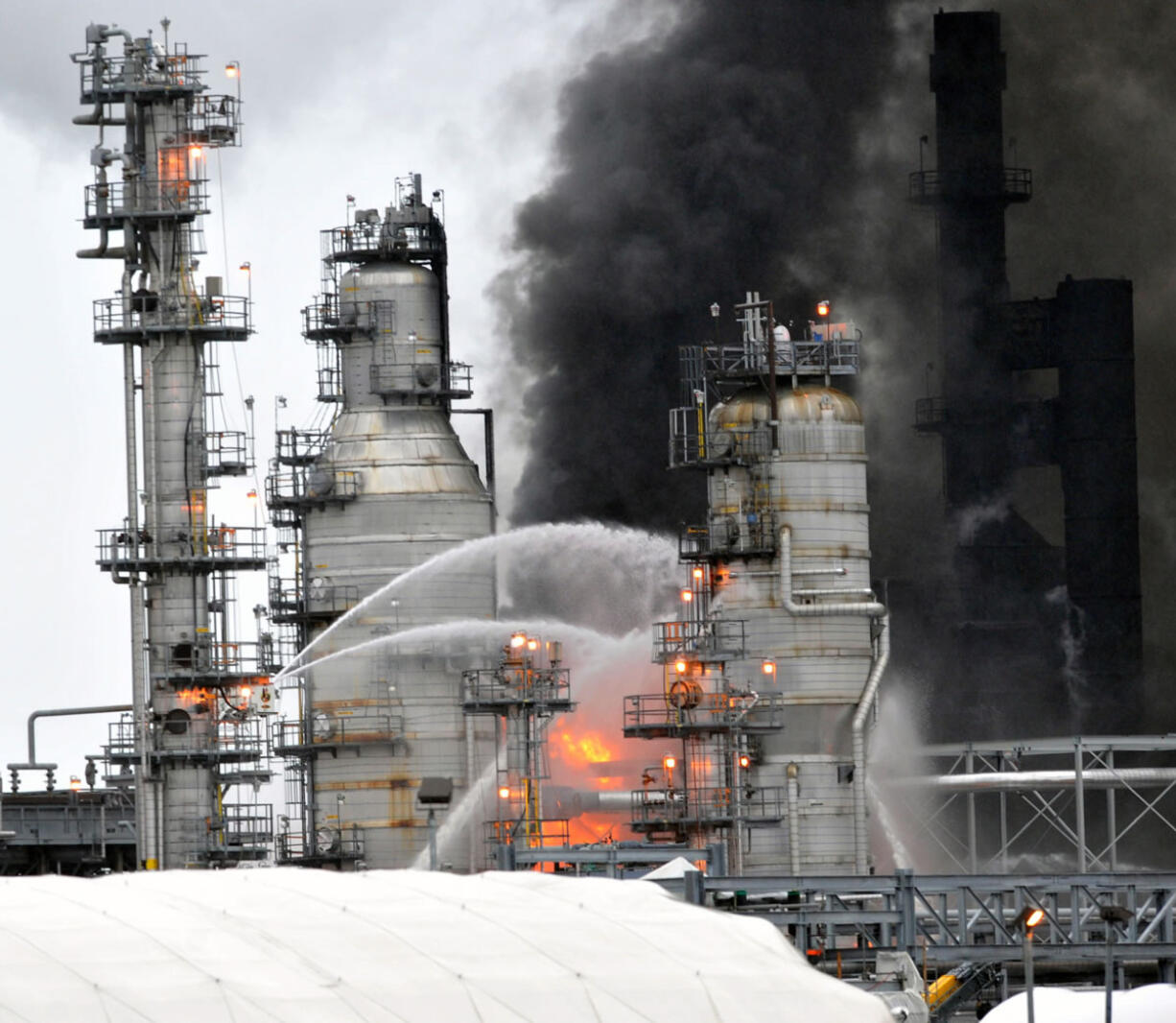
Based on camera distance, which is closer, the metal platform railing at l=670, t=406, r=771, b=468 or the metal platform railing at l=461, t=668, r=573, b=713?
the metal platform railing at l=461, t=668, r=573, b=713

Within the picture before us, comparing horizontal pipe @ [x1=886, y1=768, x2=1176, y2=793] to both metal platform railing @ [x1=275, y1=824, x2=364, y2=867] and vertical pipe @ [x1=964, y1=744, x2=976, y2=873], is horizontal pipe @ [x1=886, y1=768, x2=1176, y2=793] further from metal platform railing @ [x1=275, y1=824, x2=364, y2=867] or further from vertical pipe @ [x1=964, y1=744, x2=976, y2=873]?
metal platform railing @ [x1=275, y1=824, x2=364, y2=867]

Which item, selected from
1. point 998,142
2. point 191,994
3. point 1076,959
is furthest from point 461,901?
point 998,142

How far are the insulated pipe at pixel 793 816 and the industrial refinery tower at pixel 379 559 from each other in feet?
33.6

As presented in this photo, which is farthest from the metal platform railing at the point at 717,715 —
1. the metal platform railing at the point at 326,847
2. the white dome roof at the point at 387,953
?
the white dome roof at the point at 387,953

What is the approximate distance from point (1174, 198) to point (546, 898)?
57.9 m

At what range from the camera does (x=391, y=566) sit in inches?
3772

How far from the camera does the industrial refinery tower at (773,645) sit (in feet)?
292

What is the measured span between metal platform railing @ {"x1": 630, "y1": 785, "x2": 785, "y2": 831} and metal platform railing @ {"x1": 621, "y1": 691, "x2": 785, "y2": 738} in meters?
1.73

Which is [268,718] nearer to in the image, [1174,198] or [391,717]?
[391,717]

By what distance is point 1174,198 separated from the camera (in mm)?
109875

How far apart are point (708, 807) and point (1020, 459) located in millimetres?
22097

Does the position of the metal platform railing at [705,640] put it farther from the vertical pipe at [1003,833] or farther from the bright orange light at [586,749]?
the vertical pipe at [1003,833]

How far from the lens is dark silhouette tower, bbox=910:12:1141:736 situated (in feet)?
341

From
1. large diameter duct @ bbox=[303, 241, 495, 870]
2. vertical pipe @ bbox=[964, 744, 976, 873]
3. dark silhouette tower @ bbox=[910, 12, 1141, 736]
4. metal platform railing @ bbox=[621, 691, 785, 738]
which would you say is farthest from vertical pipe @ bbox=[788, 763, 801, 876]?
dark silhouette tower @ bbox=[910, 12, 1141, 736]
